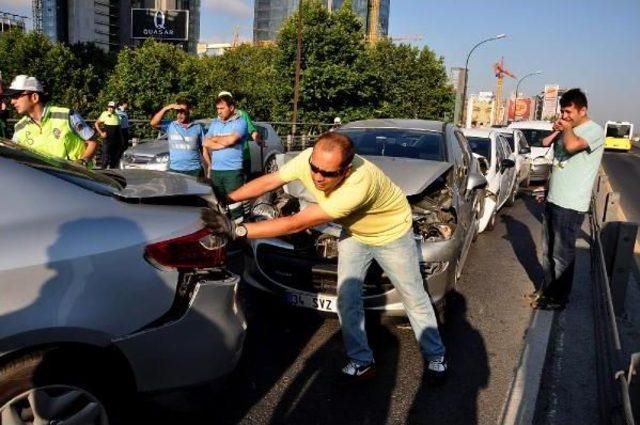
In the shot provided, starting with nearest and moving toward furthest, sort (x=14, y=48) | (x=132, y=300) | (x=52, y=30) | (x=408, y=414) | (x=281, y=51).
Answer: (x=132, y=300)
(x=408, y=414)
(x=281, y=51)
(x=14, y=48)
(x=52, y=30)

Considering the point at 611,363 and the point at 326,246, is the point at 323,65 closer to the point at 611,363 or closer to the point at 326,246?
the point at 326,246

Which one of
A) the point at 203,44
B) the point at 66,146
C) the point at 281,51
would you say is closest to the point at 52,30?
the point at 203,44

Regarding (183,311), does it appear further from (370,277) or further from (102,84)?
(102,84)

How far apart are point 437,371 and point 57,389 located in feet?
7.39

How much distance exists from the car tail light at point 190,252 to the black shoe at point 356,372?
4.44 feet

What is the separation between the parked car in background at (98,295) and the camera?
205cm

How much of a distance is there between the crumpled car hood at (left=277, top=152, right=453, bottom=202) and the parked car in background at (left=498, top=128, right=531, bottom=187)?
6181 mm

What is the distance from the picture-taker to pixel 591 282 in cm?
606

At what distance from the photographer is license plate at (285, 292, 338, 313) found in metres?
4.07

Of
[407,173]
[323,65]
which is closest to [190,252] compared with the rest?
[407,173]

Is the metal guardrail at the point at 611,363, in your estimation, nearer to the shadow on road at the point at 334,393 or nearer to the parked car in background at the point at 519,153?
the shadow on road at the point at 334,393

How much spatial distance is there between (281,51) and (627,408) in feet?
98.6

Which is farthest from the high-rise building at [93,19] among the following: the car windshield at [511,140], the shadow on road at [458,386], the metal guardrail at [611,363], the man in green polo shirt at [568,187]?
the shadow on road at [458,386]

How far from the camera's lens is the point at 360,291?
3.59 m
